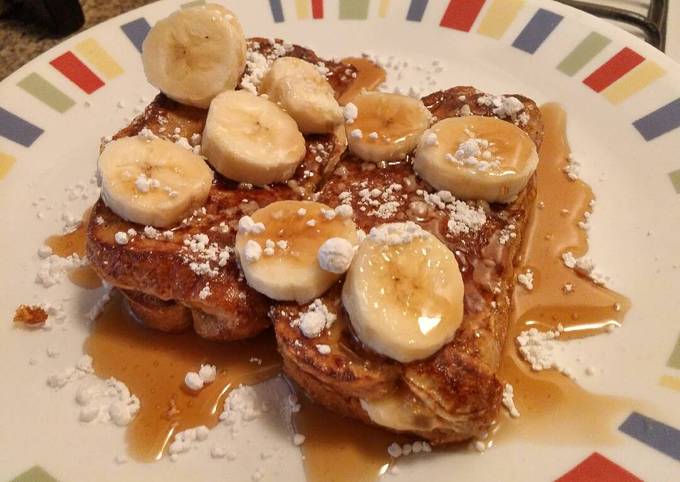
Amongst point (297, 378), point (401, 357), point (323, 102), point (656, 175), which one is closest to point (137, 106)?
point (323, 102)

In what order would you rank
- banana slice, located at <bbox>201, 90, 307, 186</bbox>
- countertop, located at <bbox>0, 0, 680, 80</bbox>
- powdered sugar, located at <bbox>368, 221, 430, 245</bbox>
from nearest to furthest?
1. powdered sugar, located at <bbox>368, 221, 430, 245</bbox>
2. banana slice, located at <bbox>201, 90, 307, 186</bbox>
3. countertop, located at <bbox>0, 0, 680, 80</bbox>

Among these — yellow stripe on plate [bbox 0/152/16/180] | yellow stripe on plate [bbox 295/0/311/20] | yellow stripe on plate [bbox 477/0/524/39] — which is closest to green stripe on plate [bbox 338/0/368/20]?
yellow stripe on plate [bbox 295/0/311/20]

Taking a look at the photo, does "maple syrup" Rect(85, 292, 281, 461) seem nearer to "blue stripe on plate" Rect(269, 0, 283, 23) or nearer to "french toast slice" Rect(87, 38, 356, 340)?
"french toast slice" Rect(87, 38, 356, 340)

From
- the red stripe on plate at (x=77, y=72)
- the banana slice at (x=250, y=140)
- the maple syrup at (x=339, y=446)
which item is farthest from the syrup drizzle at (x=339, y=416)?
the red stripe on plate at (x=77, y=72)

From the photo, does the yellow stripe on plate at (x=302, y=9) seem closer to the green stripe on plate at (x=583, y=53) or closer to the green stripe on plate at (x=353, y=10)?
the green stripe on plate at (x=353, y=10)

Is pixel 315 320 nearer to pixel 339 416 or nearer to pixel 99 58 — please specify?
pixel 339 416

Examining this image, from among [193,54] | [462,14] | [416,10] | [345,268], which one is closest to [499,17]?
[462,14]
